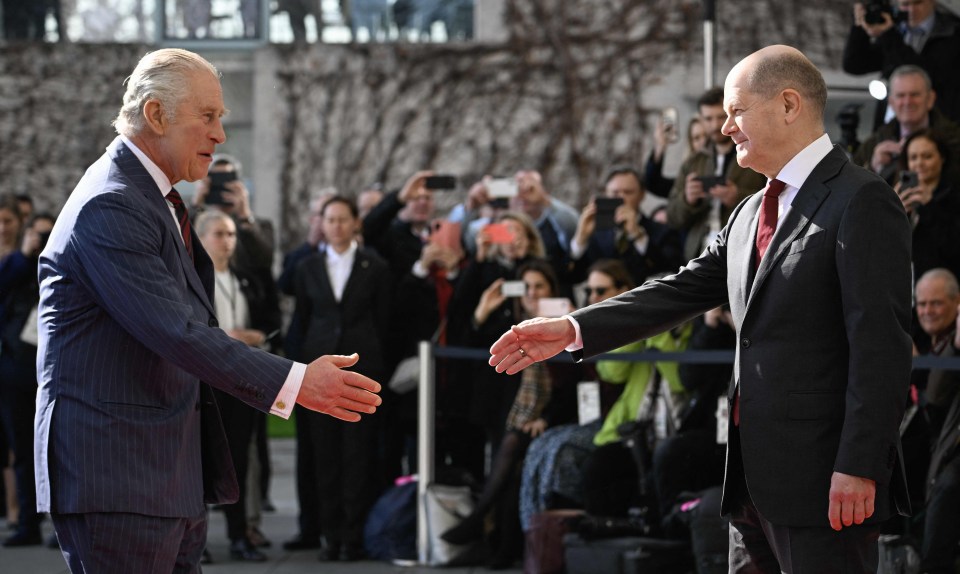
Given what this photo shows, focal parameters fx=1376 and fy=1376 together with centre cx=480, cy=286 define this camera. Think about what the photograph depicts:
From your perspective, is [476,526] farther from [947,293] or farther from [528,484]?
[947,293]

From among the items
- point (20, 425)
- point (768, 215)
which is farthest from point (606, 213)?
point (768, 215)

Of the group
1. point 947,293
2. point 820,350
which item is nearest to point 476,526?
point 947,293

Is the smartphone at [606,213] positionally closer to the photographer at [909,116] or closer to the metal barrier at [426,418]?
the metal barrier at [426,418]

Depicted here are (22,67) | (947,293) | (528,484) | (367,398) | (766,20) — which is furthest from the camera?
(22,67)

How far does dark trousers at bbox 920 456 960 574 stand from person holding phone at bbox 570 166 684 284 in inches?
87.5

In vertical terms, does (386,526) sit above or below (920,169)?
below

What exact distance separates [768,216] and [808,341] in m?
0.36

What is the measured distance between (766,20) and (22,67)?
8061mm

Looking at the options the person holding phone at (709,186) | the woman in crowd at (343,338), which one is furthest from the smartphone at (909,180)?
the woman in crowd at (343,338)

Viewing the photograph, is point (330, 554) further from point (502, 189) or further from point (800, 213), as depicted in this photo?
A: point (800, 213)

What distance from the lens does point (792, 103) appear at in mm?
3338

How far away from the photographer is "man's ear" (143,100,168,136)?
335cm

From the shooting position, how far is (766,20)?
1401cm

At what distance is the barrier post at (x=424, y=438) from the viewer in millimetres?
7180
